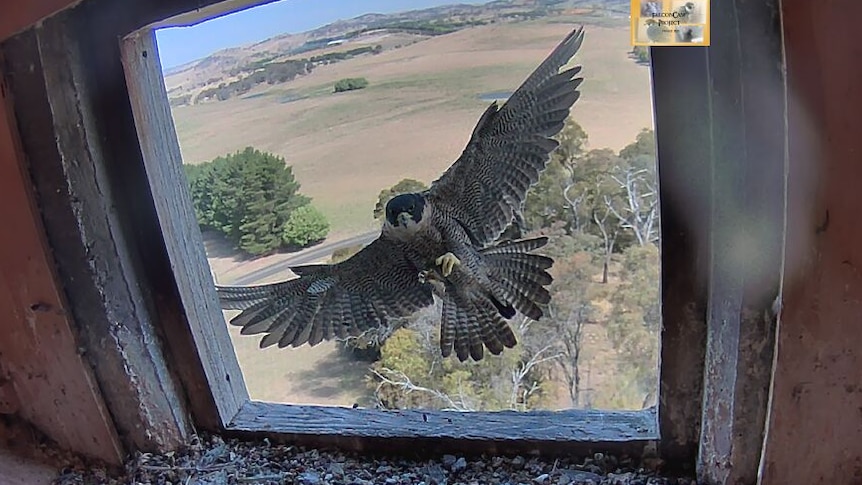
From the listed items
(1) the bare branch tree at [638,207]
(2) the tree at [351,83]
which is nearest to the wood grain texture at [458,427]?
(1) the bare branch tree at [638,207]

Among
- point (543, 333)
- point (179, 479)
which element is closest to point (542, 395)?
point (543, 333)

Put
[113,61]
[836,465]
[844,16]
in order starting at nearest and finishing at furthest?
[844,16] → [836,465] → [113,61]

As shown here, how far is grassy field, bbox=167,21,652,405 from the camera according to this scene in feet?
3.07

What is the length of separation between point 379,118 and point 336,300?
280 mm

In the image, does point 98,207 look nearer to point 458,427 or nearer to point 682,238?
point 458,427

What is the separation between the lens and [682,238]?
0.81 m

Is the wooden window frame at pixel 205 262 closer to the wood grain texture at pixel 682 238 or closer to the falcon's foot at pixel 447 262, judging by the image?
the wood grain texture at pixel 682 238

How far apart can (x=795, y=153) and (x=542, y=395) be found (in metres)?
0.52

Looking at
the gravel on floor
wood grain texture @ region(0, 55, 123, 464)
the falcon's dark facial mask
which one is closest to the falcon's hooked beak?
the falcon's dark facial mask

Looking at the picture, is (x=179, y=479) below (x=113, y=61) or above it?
below

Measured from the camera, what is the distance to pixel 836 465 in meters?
Result: 0.76

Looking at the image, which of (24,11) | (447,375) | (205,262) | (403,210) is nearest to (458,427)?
(447,375)

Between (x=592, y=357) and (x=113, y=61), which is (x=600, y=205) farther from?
(x=113, y=61)

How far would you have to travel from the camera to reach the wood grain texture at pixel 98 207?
0.84 meters
